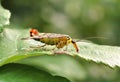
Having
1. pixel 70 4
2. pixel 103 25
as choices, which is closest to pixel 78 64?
pixel 103 25

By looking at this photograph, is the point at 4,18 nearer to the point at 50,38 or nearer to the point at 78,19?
the point at 50,38

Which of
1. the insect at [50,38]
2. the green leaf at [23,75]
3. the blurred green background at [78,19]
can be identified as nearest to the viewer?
the green leaf at [23,75]

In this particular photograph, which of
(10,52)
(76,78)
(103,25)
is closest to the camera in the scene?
(10,52)

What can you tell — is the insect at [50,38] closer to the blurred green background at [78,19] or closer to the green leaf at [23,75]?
the green leaf at [23,75]


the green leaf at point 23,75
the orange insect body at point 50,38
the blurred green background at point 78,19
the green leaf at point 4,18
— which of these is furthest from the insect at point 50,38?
the blurred green background at point 78,19

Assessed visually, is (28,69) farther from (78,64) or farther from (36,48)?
(78,64)
